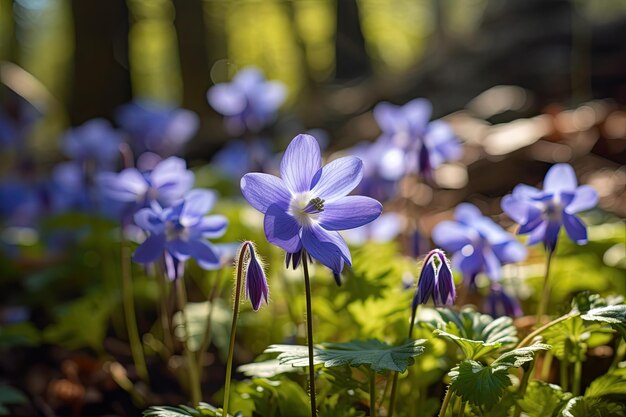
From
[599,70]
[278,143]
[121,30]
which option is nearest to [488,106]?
[599,70]

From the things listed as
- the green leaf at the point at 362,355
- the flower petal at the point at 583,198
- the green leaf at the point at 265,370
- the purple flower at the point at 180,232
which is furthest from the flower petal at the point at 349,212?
the flower petal at the point at 583,198

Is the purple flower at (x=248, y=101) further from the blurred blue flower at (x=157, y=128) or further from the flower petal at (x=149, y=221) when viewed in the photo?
the flower petal at (x=149, y=221)

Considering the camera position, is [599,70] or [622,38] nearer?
[599,70]

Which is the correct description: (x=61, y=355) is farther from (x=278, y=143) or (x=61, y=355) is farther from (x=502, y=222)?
(x=278, y=143)

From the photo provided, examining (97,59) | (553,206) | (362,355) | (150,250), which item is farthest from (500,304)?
(97,59)

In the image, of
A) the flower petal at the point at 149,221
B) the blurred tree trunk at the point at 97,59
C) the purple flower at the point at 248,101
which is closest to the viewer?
the flower petal at the point at 149,221

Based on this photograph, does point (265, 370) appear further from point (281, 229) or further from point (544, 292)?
point (544, 292)
